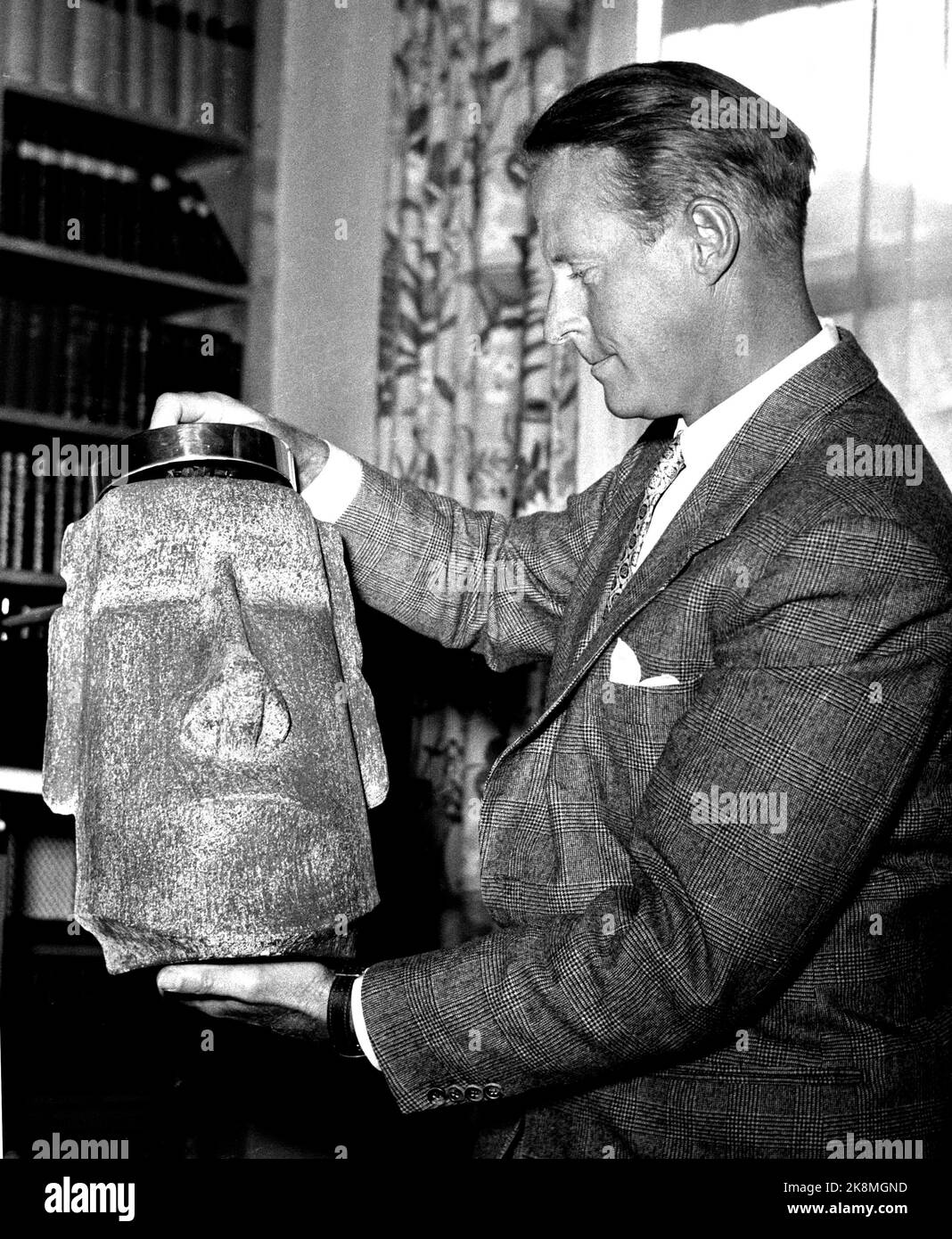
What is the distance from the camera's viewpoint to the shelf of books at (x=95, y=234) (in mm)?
3381

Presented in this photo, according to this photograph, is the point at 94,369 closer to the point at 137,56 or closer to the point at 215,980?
the point at 137,56

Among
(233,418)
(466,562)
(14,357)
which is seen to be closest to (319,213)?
(14,357)

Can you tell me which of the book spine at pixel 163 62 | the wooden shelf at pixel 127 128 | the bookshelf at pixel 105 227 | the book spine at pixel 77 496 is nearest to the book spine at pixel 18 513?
the bookshelf at pixel 105 227

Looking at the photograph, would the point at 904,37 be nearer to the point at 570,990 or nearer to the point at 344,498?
the point at 344,498

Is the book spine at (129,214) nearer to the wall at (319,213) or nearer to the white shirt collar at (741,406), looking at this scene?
the wall at (319,213)

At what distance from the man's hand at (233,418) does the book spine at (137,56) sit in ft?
7.16

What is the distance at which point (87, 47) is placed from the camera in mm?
3445

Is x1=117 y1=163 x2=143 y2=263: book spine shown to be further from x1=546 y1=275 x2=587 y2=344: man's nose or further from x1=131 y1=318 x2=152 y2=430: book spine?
x1=546 y1=275 x2=587 y2=344: man's nose

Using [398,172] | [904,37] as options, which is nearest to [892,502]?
[904,37]

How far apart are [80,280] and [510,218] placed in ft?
3.75

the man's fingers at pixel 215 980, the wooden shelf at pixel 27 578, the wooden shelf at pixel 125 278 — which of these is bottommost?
the man's fingers at pixel 215 980

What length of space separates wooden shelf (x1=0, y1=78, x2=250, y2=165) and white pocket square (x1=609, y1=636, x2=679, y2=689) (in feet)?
8.23

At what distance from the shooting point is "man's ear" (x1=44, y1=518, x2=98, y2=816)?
4.16 feet

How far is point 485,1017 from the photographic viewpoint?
4.13 feet
